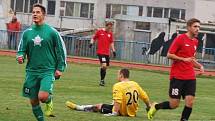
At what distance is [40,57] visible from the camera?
11.0 meters

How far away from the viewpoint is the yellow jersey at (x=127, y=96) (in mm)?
13109

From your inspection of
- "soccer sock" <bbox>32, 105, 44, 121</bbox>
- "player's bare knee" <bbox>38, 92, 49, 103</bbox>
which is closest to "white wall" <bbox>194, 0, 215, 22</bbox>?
"soccer sock" <bbox>32, 105, 44, 121</bbox>

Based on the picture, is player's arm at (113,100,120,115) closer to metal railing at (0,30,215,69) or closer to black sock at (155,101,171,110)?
black sock at (155,101,171,110)

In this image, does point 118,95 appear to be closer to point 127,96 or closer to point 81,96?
point 127,96

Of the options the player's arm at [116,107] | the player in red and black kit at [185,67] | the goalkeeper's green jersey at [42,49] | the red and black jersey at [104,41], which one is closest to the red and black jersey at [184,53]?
the player in red and black kit at [185,67]

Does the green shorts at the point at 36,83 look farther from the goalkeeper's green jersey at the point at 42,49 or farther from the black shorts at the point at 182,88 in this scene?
the black shorts at the point at 182,88

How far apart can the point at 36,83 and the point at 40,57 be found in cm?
44

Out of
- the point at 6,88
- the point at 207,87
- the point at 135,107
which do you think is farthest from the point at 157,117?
the point at 207,87

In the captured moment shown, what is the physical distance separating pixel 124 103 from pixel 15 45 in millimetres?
22768

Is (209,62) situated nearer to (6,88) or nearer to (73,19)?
(6,88)

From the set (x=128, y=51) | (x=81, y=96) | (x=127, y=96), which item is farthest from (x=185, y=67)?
(x=128, y=51)

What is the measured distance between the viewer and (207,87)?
24562 mm

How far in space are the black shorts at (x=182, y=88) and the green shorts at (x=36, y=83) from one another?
98.3 inches

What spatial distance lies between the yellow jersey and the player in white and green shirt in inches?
89.4
